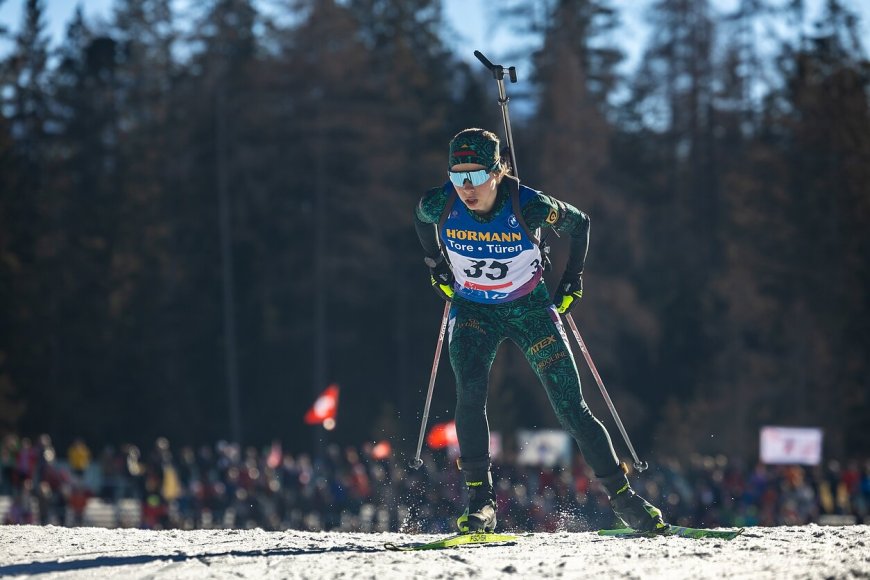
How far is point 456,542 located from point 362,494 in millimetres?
15327

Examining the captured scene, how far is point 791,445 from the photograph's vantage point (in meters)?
28.9

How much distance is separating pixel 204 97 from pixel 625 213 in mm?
15346

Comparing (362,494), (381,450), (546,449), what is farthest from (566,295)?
(546,449)

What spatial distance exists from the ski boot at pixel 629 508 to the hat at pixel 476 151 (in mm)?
1985

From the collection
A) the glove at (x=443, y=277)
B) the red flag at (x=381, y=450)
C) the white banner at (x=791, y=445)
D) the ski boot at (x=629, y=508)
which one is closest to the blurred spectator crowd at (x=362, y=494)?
the red flag at (x=381, y=450)

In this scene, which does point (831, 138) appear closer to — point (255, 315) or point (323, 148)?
point (323, 148)

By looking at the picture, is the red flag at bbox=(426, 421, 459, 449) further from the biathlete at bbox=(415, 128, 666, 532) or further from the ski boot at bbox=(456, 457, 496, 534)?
the biathlete at bbox=(415, 128, 666, 532)

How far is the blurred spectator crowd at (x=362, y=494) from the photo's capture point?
21.0 meters

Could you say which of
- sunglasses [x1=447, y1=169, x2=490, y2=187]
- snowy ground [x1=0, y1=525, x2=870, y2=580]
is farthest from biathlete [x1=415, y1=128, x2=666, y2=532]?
snowy ground [x1=0, y1=525, x2=870, y2=580]

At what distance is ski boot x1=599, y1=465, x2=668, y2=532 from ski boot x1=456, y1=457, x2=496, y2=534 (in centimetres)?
68

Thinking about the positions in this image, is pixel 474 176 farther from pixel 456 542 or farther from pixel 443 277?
pixel 456 542

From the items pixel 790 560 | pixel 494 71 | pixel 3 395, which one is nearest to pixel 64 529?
pixel 494 71

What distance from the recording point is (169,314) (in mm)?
45469

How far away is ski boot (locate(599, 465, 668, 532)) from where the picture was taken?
7777 mm
